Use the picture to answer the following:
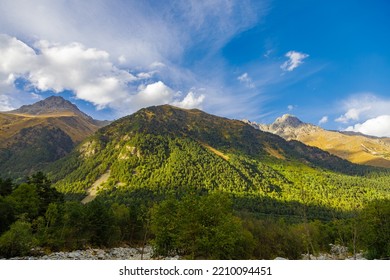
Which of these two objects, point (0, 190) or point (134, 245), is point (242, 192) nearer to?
point (134, 245)

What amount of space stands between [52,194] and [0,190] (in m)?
9.96

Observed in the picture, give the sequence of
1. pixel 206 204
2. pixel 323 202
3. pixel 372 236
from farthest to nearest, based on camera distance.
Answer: pixel 323 202 < pixel 372 236 < pixel 206 204

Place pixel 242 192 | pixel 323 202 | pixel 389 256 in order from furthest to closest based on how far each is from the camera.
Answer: pixel 242 192 → pixel 323 202 → pixel 389 256

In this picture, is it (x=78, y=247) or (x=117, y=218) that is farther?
(x=117, y=218)

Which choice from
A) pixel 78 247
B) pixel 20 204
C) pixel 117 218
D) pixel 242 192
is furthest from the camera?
pixel 242 192

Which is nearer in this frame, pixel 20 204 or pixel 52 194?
pixel 20 204

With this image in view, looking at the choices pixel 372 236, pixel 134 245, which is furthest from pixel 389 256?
pixel 134 245

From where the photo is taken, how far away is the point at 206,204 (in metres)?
29.3

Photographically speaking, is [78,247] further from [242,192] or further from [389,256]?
[242,192]

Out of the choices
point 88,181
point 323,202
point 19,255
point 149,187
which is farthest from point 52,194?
point 323,202

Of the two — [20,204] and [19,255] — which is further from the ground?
[20,204]

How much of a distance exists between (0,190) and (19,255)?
79.2ft

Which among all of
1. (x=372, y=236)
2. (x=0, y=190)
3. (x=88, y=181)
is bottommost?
(x=372, y=236)

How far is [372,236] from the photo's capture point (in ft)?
125
